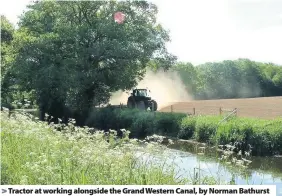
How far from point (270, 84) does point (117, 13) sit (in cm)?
6361

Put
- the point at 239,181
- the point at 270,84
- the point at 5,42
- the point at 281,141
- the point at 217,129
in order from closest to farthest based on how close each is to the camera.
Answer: the point at 239,181, the point at 281,141, the point at 217,129, the point at 5,42, the point at 270,84

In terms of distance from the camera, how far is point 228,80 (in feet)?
298

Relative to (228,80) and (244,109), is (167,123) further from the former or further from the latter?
(228,80)

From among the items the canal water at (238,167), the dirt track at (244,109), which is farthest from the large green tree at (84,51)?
the canal water at (238,167)

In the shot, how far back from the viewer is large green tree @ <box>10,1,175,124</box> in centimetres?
3450

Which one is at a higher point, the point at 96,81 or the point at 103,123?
the point at 96,81

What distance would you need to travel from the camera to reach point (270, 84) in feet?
305

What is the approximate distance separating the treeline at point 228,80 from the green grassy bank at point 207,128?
56.5 meters

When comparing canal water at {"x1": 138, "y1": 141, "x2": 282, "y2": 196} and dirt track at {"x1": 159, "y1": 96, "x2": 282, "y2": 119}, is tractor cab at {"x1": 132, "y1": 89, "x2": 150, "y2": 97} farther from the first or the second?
canal water at {"x1": 138, "y1": 141, "x2": 282, "y2": 196}

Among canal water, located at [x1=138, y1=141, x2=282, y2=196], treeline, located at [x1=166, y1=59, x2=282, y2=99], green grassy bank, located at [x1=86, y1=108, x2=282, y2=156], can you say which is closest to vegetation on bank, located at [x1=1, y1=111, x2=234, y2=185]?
canal water, located at [x1=138, y1=141, x2=282, y2=196]

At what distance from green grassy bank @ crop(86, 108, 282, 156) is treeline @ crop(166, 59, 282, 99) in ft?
185

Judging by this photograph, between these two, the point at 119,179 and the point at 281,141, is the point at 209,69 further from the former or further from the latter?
the point at 119,179

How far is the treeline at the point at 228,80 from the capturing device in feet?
291
